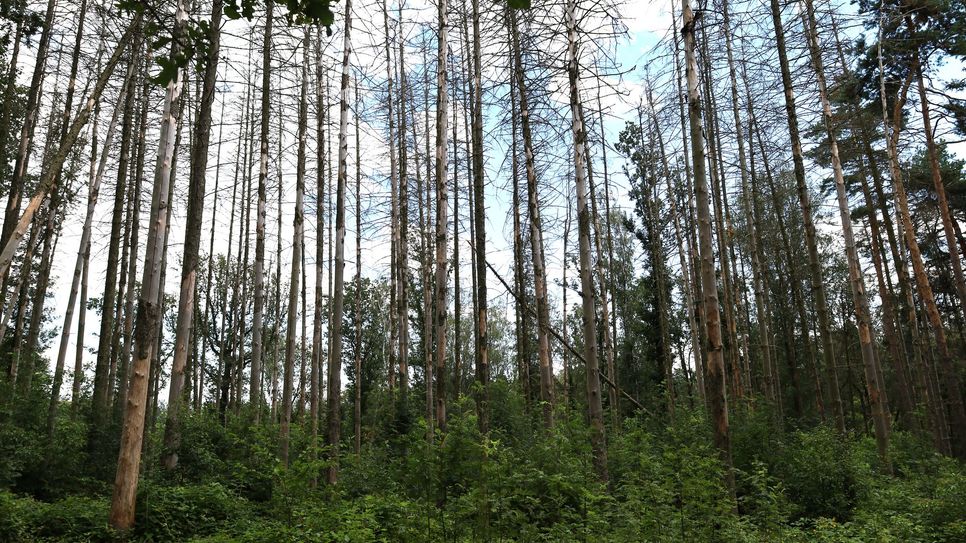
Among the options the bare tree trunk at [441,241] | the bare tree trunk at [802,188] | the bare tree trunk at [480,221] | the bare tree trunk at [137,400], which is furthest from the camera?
the bare tree trunk at [802,188]

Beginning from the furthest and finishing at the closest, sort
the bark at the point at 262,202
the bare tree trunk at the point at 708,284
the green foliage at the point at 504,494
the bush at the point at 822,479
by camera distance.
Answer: the bark at the point at 262,202
the bush at the point at 822,479
the bare tree trunk at the point at 708,284
the green foliage at the point at 504,494

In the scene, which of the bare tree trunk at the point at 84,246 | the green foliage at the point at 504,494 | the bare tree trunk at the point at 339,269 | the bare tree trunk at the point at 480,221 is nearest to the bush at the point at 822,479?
the green foliage at the point at 504,494

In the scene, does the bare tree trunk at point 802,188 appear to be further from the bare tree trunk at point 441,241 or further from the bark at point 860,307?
the bare tree trunk at point 441,241

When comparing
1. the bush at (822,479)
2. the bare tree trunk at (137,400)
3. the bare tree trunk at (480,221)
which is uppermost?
the bare tree trunk at (480,221)

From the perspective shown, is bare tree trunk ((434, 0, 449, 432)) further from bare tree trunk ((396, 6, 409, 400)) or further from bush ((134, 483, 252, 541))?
bare tree trunk ((396, 6, 409, 400))

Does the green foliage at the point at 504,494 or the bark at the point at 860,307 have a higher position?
the bark at the point at 860,307

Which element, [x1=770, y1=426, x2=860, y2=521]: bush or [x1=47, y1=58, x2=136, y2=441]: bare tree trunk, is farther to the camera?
[x1=47, y1=58, x2=136, y2=441]: bare tree trunk

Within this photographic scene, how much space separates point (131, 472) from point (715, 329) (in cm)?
645

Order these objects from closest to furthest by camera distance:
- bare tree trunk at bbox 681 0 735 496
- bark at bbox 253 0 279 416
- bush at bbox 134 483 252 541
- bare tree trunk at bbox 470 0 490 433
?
bare tree trunk at bbox 681 0 735 496, bush at bbox 134 483 252 541, bare tree trunk at bbox 470 0 490 433, bark at bbox 253 0 279 416

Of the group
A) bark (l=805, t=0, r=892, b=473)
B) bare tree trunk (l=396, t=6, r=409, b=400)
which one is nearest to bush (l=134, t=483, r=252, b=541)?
bare tree trunk (l=396, t=6, r=409, b=400)

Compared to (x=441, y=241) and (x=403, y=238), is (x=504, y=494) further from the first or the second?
(x=403, y=238)

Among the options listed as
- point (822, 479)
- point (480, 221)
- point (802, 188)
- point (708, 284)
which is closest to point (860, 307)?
point (802, 188)

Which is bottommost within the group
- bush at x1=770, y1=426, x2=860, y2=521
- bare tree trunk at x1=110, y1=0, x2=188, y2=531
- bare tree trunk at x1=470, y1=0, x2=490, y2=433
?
bush at x1=770, y1=426, x2=860, y2=521

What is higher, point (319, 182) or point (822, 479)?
point (319, 182)
